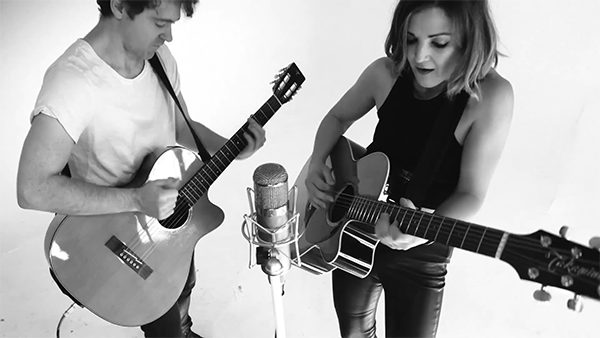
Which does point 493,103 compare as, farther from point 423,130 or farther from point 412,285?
point 412,285

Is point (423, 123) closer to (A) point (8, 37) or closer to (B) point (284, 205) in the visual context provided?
(B) point (284, 205)

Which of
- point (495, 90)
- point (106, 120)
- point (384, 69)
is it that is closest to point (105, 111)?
point (106, 120)

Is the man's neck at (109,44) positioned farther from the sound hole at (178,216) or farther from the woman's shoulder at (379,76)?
the woman's shoulder at (379,76)

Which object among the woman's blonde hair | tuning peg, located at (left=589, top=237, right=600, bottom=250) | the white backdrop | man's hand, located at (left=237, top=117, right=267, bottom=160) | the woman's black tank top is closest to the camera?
tuning peg, located at (left=589, top=237, right=600, bottom=250)

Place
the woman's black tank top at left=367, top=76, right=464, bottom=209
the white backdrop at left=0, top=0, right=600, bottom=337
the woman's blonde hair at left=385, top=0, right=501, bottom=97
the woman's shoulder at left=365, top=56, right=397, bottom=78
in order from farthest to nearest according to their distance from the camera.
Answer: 1. the white backdrop at left=0, top=0, right=600, bottom=337
2. the woman's shoulder at left=365, top=56, right=397, bottom=78
3. the woman's black tank top at left=367, top=76, right=464, bottom=209
4. the woman's blonde hair at left=385, top=0, right=501, bottom=97

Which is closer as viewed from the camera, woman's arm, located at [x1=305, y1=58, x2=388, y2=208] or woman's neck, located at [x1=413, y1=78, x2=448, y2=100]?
woman's neck, located at [x1=413, y1=78, x2=448, y2=100]

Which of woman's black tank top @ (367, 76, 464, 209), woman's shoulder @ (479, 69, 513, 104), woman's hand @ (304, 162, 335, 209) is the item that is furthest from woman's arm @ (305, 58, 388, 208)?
woman's shoulder @ (479, 69, 513, 104)

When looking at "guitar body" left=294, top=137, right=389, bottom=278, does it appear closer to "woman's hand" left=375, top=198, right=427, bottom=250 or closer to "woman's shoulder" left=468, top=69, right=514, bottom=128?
"woman's hand" left=375, top=198, right=427, bottom=250

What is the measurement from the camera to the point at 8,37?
2.95 metres

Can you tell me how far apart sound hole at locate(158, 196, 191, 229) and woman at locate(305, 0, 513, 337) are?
1.29ft

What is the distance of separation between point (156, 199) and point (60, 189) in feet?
0.81

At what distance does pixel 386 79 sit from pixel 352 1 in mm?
1317

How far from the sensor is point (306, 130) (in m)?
3.04

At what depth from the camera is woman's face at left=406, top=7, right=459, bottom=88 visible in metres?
1.35
